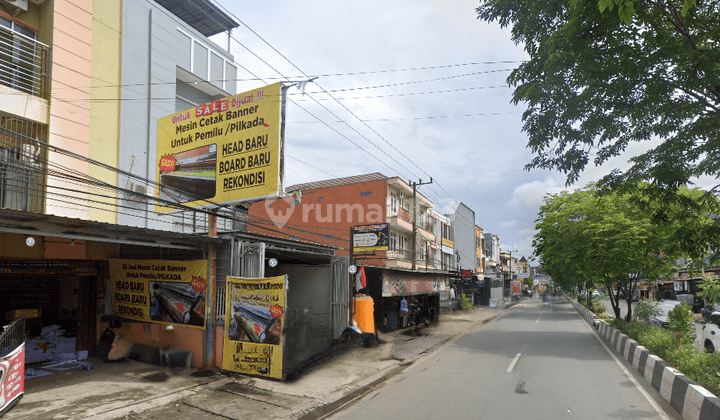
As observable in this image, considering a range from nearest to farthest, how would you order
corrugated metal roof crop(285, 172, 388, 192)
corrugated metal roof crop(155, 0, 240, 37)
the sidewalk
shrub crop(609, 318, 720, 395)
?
the sidewalk
shrub crop(609, 318, 720, 395)
corrugated metal roof crop(155, 0, 240, 37)
corrugated metal roof crop(285, 172, 388, 192)

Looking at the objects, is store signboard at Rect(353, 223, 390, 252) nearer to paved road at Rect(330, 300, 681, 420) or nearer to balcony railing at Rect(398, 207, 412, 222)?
paved road at Rect(330, 300, 681, 420)

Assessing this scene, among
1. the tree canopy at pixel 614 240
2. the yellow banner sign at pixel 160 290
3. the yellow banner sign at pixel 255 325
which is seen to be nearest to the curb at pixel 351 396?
the yellow banner sign at pixel 255 325

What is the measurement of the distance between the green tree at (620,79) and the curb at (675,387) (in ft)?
12.5

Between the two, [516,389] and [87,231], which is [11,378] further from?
[516,389]

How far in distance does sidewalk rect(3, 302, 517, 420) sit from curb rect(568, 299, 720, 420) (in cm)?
615

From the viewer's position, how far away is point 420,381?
11102 millimetres

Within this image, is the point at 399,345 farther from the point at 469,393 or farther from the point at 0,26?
the point at 0,26

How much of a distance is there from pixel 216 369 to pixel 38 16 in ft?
40.1

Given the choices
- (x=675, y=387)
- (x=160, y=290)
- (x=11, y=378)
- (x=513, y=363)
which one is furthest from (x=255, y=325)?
(x=675, y=387)

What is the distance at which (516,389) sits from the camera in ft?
32.4

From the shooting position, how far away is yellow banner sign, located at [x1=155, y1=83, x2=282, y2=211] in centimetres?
1184

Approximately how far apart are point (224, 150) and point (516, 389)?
973cm

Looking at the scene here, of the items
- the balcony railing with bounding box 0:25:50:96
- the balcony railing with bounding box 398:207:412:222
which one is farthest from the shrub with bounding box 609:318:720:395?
the balcony railing with bounding box 398:207:412:222

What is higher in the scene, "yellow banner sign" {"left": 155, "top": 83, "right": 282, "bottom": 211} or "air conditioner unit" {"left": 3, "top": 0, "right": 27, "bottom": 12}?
"air conditioner unit" {"left": 3, "top": 0, "right": 27, "bottom": 12}
